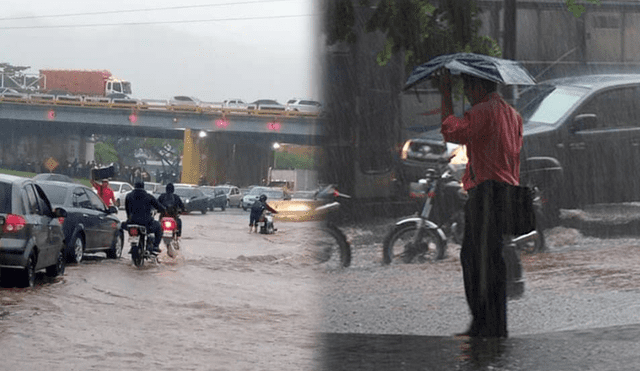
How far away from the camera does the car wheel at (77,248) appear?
13148mm

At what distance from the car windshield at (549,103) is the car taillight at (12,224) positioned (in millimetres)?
4658

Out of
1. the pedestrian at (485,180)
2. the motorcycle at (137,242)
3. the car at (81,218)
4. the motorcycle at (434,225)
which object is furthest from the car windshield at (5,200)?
the pedestrian at (485,180)

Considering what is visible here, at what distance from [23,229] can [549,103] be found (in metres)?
4.76

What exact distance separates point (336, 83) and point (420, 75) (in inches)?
46.7

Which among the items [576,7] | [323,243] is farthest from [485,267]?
[323,243]

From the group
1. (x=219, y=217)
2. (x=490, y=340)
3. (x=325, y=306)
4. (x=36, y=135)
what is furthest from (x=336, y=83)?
(x=219, y=217)

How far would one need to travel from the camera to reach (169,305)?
9.23m

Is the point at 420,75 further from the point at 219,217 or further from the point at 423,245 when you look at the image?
the point at 219,217

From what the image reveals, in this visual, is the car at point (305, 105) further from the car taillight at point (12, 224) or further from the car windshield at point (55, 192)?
the car windshield at point (55, 192)

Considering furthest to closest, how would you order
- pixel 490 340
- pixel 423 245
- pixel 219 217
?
pixel 219 217
pixel 423 245
pixel 490 340

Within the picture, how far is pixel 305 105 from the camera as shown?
2.10 m

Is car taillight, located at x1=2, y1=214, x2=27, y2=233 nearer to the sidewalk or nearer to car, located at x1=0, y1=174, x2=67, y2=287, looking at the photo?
car, located at x1=0, y1=174, x2=67, y2=287

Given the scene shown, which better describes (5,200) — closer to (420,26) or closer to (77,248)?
(77,248)

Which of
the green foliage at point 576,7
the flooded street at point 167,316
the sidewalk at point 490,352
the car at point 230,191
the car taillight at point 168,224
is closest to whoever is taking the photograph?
the sidewalk at point 490,352
